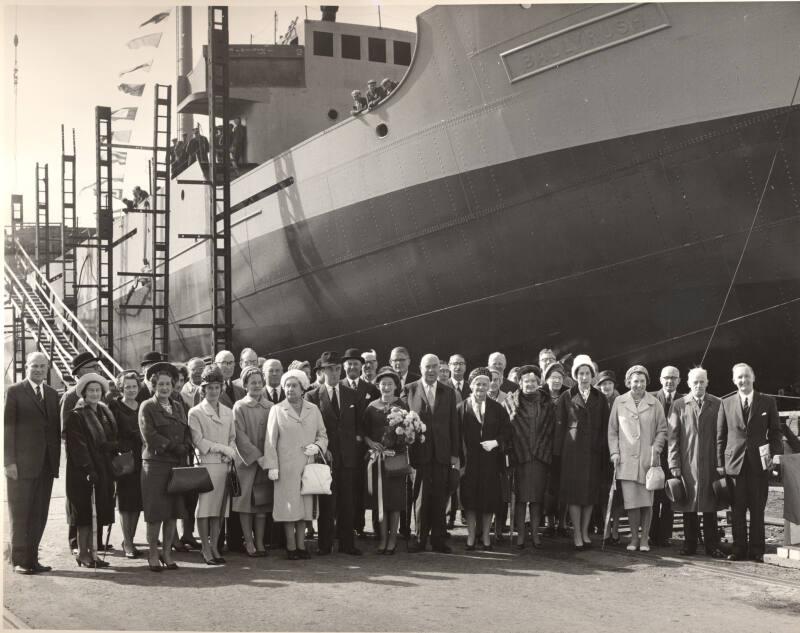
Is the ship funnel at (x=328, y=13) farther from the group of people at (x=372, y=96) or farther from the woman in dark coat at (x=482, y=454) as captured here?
the woman in dark coat at (x=482, y=454)

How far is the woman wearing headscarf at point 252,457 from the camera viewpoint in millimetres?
6652

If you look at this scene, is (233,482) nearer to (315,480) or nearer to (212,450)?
(212,450)

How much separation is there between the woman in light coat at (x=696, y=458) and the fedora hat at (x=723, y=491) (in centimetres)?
3

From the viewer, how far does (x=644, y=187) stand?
404 inches

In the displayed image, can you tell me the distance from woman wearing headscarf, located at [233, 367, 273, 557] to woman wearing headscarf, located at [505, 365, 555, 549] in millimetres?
1952

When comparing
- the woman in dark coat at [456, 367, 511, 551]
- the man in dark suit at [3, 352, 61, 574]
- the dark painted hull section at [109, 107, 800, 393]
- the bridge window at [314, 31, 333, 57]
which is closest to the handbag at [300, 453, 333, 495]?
the woman in dark coat at [456, 367, 511, 551]

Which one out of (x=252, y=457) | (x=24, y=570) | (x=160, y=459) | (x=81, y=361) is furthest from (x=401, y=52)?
(x=24, y=570)

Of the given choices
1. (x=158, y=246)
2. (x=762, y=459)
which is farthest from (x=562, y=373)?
(x=158, y=246)

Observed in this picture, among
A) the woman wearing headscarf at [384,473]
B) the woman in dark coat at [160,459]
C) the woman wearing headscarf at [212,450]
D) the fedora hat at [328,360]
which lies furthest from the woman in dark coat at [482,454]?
the woman in dark coat at [160,459]

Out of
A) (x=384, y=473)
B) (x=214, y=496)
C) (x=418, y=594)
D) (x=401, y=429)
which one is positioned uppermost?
(x=401, y=429)

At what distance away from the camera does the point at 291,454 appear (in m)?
6.60

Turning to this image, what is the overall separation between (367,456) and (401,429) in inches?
19.5

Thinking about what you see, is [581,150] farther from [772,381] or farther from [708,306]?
[772,381]

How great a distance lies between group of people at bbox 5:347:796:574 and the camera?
6.15 metres
